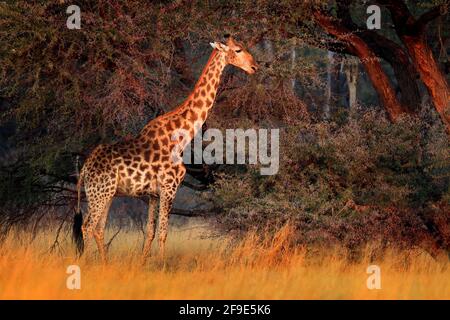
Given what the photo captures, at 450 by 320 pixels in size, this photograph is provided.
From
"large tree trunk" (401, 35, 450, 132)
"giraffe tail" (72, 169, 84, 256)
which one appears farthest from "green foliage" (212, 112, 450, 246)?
"giraffe tail" (72, 169, 84, 256)

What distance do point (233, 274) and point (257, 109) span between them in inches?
176

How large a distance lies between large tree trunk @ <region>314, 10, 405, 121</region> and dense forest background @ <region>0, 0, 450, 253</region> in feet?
0.07

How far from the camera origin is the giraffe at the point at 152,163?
13055 millimetres

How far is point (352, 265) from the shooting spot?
1283cm

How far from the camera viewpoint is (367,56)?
1557 centimetres

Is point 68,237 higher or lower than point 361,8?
lower

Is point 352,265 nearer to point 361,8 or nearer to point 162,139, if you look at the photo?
point 162,139

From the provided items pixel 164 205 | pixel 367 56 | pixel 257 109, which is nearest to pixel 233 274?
pixel 164 205

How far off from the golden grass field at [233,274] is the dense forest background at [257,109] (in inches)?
21.6

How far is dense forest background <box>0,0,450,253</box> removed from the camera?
45.5 feet

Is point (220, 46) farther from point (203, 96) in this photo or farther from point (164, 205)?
point (164, 205)
